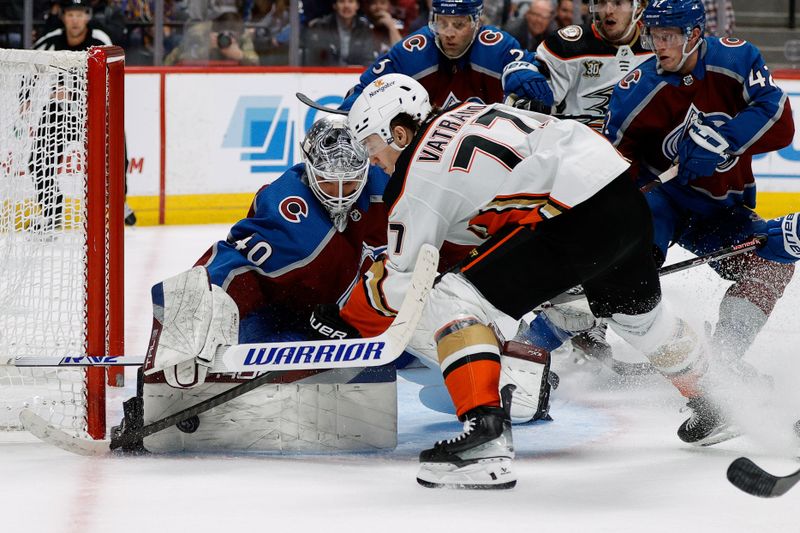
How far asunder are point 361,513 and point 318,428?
0.52m

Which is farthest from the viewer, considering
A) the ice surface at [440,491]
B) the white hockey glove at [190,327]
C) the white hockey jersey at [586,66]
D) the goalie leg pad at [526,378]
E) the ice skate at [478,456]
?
the white hockey jersey at [586,66]

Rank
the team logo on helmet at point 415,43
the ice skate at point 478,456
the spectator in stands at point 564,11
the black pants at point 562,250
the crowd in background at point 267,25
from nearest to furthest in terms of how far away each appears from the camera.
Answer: the ice skate at point 478,456 → the black pants at point 562,250 → the team logo on helmet at point 415,43 → the crowd in background at point 267,25 → the spectator in stands at point 564,11

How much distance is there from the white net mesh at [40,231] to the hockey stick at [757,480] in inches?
62.0

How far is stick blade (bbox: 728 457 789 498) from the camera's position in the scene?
7.41 feet

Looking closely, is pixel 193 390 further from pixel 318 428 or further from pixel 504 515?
pixel 504 515

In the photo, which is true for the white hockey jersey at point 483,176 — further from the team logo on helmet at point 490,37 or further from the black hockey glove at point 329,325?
the team logo on helmet at point 490,37

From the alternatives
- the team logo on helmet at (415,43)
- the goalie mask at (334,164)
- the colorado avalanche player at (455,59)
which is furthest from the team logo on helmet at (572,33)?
the goalie mask at (334,164)

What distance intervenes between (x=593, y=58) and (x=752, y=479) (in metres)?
2.31

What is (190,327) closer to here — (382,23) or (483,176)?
(483,176)

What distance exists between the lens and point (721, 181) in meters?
3.68

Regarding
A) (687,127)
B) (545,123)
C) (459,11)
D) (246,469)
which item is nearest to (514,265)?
(545,123)

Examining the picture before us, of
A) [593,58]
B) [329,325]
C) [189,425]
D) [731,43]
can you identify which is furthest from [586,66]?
[189,425]

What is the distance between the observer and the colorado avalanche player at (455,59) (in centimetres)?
430

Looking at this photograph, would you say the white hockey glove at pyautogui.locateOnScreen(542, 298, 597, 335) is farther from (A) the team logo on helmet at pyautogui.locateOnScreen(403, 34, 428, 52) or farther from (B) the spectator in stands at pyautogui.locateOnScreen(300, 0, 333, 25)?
(B) the spectator in stands at pyautogui.locateOnScreen(300, 0, 333, 25)
